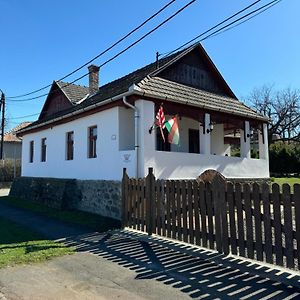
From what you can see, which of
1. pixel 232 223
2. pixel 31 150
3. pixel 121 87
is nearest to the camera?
pixel 232 223

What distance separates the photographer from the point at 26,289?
4902 mm

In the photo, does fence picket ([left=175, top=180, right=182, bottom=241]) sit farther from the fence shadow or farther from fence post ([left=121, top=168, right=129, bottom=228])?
fence post ([left=121, top=168, right=129, bottom=228])

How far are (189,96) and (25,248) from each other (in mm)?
8858

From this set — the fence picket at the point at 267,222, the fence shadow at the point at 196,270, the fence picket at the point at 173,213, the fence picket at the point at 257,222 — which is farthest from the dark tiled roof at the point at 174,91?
the fence picket at the point at 267,222

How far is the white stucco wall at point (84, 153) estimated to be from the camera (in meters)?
12.2

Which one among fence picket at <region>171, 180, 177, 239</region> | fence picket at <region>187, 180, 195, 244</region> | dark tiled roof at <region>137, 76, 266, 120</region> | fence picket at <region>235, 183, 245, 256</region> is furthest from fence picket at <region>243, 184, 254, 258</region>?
dark tiled roof at <region>137, 76, 266, 120</region>

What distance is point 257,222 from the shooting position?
576 cm

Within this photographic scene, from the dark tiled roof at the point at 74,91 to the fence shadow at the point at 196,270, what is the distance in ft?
39.7

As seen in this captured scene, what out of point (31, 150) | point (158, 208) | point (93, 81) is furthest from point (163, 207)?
point (31, 150)

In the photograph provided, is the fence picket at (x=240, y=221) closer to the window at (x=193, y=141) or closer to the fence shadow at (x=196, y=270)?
the fence shadow at (x=196, y=270)

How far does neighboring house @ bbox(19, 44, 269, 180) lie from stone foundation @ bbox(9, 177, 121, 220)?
1.51 feet

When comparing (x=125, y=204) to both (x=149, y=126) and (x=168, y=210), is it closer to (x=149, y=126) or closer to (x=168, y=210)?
(x=168, y=210)

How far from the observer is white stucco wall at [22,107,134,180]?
12156 millimetres

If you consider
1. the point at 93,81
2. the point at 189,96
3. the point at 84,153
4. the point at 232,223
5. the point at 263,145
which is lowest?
the point at 232,223
